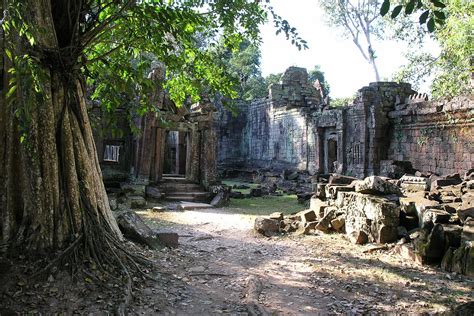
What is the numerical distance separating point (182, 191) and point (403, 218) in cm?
867

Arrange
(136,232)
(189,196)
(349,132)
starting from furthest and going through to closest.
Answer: (349,132)
(189,196)
(136,232)

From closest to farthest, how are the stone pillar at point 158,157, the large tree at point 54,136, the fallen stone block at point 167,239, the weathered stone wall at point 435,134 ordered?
the large tree at point 54,136 → the fallen stone block at point 167,239 → the weathered stone wall at point 435,134 → the stone pillar at point 158,157

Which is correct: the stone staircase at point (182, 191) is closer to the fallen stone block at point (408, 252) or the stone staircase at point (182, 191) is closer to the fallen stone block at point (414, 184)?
the fallen stone block at point (414, 184)

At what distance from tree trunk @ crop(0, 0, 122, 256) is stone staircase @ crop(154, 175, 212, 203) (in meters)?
9.16

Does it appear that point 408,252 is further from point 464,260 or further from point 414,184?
point 414,184

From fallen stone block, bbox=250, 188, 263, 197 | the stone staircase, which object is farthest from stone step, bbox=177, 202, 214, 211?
fallen stone block, bbox=250, 188, 263, 197

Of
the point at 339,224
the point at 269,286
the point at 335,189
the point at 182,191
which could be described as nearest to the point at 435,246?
the point at 269,286

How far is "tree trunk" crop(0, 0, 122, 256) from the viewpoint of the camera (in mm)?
3842

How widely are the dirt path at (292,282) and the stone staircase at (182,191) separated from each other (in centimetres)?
631

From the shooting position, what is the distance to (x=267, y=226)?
8.28m

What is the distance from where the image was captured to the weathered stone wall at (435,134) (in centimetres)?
1182

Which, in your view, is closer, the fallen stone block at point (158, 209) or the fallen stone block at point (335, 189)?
the fallen stone block at point (335, 189)

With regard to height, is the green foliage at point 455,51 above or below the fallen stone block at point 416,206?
above

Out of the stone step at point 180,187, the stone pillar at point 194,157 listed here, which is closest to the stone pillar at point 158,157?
the stone step at point 180,187
